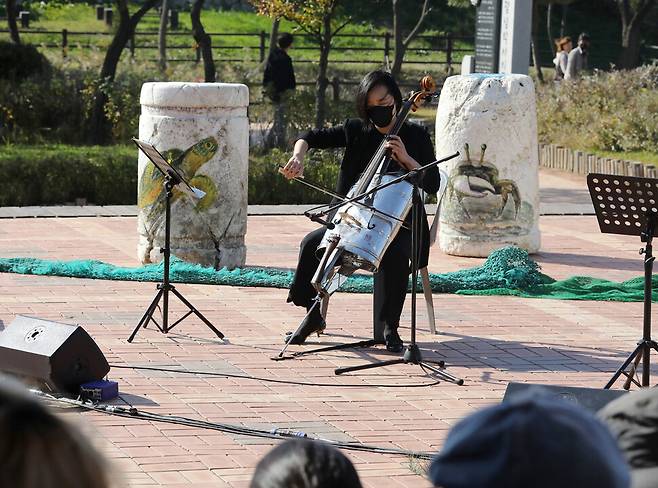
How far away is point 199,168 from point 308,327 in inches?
99.2

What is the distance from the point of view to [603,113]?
64.2 feet

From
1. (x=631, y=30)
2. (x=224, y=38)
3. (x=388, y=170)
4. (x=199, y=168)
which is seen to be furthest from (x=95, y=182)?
(x=224, y=38)

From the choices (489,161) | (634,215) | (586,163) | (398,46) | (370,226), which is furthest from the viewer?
(398,46)

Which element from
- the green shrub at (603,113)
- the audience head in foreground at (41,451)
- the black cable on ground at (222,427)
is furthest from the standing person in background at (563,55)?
the audience head in foreground at (41,451)

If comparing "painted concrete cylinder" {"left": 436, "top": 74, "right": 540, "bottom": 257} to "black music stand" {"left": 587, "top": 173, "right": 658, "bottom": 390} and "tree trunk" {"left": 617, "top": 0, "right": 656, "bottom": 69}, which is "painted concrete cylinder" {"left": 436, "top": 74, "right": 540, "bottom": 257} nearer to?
"black music stand" {"left": 587, "top": 173, "right": 658, "bottom": 390}

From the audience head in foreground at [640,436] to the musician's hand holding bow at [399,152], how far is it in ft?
16.4

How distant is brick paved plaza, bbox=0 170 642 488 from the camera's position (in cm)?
561

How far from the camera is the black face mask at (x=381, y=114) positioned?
745 cm

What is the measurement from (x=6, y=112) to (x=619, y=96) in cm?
847

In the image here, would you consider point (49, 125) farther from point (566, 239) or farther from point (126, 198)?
point (566, 239)

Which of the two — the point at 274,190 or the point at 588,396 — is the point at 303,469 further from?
the point at 274,190

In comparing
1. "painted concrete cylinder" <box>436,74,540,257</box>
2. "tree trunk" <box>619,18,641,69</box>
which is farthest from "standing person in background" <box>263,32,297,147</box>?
"tree trunk" <box>619,18,641,69</box>

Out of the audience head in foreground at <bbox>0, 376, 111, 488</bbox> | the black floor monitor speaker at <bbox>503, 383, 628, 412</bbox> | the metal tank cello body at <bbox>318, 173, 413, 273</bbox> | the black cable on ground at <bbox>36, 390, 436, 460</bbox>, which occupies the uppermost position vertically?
the audience head in foreground at <bbox>0, 376, 111, 488</bbox>

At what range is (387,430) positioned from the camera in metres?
5.97
